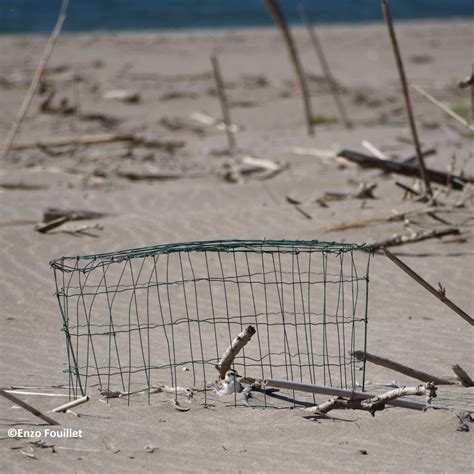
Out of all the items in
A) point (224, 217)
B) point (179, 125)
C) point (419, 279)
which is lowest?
point (179, 125)

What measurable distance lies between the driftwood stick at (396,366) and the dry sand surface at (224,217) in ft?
0.40

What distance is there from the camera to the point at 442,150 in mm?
11703

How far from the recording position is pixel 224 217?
8492 mm

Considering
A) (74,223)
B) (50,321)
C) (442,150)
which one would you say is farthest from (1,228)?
(442,150)

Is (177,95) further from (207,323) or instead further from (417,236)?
(207,323)

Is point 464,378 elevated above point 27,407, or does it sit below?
below

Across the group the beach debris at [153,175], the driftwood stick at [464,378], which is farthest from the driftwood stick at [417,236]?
the beach debris at [153,175]

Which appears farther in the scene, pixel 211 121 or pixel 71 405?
pixel 211 121

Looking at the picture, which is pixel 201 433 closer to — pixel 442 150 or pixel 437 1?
pixel 442 150

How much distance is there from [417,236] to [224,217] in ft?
5.83

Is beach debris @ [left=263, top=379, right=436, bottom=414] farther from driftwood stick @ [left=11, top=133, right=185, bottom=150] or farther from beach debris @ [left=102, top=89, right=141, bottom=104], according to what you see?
Result: beach debris @ [left=102, top=89, right=141, bottom=104]

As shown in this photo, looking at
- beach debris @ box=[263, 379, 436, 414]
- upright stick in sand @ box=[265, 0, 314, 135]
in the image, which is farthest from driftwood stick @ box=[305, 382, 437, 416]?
upright stick in sand @ box=[265, 0, 314, 135]

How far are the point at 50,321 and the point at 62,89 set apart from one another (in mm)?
10473

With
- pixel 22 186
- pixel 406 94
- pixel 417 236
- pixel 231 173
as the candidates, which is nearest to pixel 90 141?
pixel 22 186
